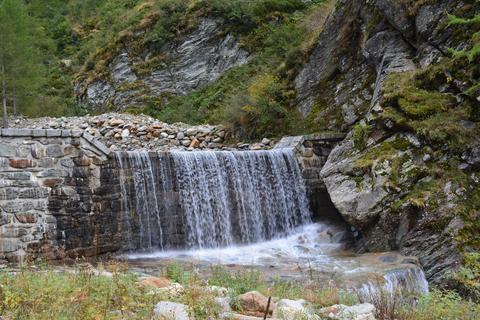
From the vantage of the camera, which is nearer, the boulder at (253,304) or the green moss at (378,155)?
the boulder at (253,304)

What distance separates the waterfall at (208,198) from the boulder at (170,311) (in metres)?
4.59

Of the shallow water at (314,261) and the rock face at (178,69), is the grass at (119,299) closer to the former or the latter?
the shallow water at (314,261)

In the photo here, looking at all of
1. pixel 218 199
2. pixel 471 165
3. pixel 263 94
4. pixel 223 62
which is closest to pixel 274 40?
A: pixel 223 62

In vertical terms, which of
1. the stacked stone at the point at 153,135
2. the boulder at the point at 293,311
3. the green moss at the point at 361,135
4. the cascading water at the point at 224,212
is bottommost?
the boulder at the point at 293,311

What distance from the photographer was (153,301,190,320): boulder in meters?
3.12

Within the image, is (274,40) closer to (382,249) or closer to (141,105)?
(141,105)

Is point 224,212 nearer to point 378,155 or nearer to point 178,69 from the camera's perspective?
point 378,155

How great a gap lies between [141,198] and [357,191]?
380 cm

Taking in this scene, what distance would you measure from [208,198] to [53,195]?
282cm

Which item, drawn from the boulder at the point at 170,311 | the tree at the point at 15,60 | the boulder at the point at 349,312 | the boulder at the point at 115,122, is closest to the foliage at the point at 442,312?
the boulder at the point at 349,312

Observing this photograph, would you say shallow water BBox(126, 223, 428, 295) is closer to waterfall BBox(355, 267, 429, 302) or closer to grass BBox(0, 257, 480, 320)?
waterfall BBox(355, 267, 429, 302)

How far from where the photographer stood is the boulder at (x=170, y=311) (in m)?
3.12

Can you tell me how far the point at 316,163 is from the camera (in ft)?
31.9

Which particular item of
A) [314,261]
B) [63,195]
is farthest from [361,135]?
[63,195]
